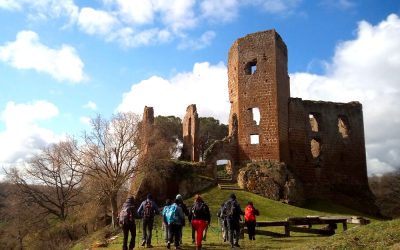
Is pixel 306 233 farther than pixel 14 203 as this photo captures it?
No

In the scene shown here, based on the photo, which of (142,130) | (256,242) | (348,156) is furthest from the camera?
A: (348,156)

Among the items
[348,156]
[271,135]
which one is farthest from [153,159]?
[348,156]

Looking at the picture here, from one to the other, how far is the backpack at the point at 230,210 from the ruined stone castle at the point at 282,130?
17.4 meters

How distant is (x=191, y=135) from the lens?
34531 mm

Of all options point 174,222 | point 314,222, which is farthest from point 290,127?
point 174,222

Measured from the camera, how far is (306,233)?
16.9 meters

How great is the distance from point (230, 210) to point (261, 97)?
19313 millimetres

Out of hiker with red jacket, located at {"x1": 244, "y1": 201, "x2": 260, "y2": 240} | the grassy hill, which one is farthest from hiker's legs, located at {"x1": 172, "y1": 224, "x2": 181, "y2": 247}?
hiker with red jacket, located at {"x1": 244, "y1": 201, "x2": 260, "y2": 240}

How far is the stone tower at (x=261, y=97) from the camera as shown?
31000mm

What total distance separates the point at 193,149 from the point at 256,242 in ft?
65.9

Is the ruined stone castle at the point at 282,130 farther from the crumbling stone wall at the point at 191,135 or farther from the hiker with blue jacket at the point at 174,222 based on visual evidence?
the hiker with blue jacket at the point at 174,222

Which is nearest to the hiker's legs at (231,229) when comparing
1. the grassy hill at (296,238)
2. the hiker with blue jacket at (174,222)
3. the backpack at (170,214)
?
the grassy hill at (296,238)

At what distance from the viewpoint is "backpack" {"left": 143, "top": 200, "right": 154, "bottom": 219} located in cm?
1320

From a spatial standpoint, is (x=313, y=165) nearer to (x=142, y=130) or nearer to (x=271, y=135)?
(x=271, y=135)
